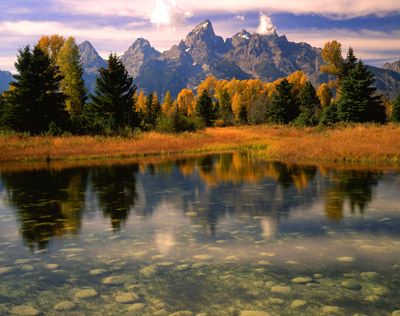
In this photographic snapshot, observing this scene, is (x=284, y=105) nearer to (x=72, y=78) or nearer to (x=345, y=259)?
(x=72, y=78)

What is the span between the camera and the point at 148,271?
594 centimetres

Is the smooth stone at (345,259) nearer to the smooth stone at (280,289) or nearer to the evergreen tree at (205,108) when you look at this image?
the smooth stone at (280,289)

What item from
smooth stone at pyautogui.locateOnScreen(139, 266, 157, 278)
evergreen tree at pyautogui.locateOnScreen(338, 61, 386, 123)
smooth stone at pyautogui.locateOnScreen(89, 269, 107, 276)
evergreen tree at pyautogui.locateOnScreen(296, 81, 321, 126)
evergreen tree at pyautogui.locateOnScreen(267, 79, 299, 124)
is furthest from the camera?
evergreen tree at pyautogui.locateOnScreen(267, 79, 299, 124)

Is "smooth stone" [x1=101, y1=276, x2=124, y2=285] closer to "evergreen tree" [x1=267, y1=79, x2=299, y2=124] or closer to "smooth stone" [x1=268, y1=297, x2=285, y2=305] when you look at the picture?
"smooth stone" [x1=268, y1=297, x2=285, y2=305]

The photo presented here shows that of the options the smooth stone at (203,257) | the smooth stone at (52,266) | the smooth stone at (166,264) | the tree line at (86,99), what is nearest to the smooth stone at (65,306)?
the smooth stone at (52,266)

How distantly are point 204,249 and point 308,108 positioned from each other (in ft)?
172

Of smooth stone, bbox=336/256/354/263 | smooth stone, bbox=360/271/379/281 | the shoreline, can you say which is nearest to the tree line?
the shoreline

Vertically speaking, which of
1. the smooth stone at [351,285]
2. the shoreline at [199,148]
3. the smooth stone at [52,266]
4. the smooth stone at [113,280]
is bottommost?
the smooth stone at [351,285]

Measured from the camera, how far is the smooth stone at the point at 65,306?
15.7ft

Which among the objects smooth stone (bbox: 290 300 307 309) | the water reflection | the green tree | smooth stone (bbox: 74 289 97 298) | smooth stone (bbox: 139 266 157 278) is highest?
the green tree

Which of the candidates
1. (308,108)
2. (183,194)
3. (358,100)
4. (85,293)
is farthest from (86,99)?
(85,293)

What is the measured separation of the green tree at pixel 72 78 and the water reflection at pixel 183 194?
27.2m

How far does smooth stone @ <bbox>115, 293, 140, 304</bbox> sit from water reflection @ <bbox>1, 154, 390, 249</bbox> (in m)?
1.84

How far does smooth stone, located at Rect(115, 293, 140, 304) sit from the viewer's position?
16.3 ft
